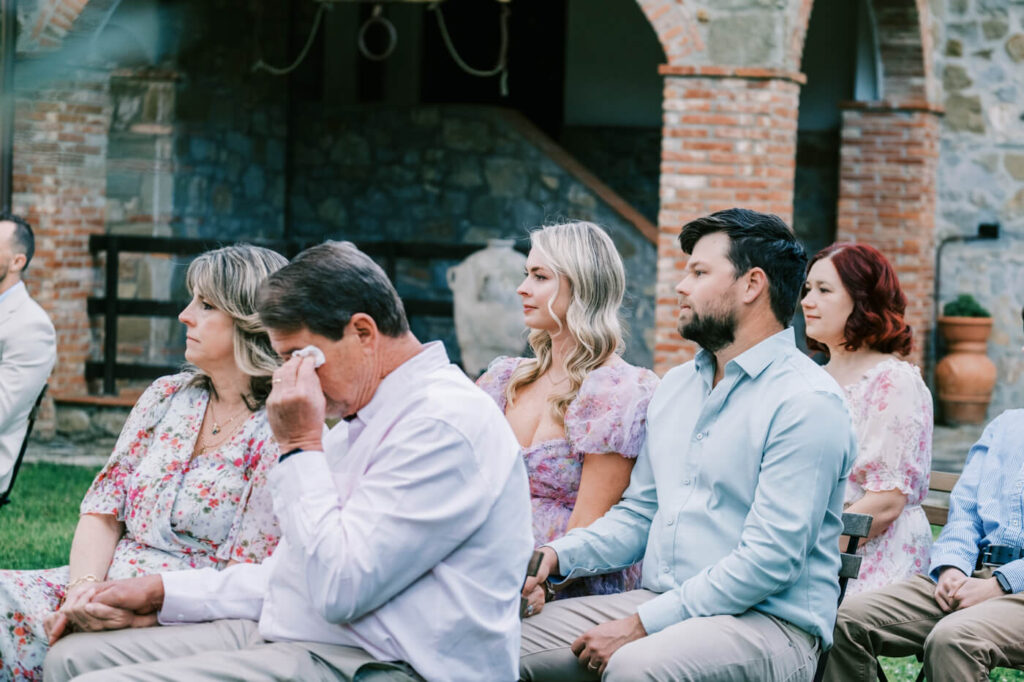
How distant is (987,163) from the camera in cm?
1142

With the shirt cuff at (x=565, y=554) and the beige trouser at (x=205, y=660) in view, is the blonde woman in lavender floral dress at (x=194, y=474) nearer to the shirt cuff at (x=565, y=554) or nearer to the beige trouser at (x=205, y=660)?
the beige trouser at (x=205, y=660)

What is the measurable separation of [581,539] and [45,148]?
740cm

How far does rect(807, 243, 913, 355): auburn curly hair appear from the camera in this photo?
14.1ft

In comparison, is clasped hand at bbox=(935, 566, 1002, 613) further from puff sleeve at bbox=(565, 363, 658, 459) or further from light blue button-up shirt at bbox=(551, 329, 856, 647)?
puff sleeve at bbox=(565, 363, 658, 459)

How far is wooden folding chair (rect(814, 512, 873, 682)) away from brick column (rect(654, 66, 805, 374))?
5.09 m

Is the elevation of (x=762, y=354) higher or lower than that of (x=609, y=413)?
higher

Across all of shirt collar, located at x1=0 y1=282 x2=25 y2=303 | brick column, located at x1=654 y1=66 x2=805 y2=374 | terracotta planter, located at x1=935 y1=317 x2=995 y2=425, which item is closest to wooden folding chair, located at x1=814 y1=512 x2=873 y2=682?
shirt collar, located at x1=0 y1=282 x2=25 y2=303

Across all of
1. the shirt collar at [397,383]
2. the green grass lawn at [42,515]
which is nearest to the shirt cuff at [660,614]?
the shirt collar at [397,383]

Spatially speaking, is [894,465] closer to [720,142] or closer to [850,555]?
[850,555]

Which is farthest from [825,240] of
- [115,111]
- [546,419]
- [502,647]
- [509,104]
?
[502,647]

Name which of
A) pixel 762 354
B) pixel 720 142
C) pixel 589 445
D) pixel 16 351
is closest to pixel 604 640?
pixel 589 445

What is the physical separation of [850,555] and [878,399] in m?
0.82

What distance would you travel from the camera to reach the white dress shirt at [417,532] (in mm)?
2592

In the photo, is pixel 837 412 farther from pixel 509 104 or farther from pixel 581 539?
pixel 509 104
